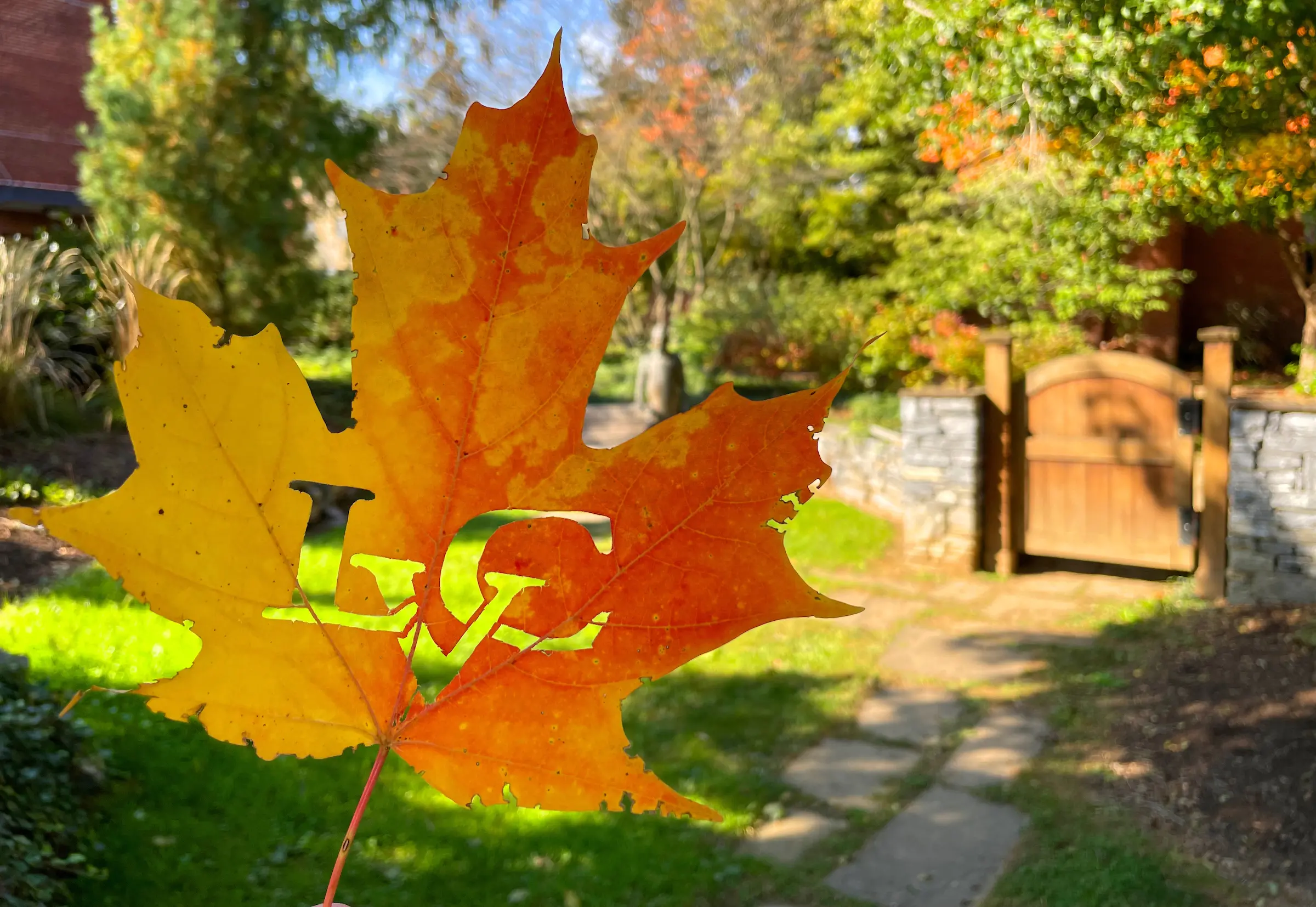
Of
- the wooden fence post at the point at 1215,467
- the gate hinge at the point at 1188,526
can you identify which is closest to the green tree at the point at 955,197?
the wooden fence post at the point at 1215,467

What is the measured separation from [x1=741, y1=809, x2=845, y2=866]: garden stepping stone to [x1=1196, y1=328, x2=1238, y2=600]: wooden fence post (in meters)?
3.65

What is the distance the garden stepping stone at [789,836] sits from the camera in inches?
138

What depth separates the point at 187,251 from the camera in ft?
27.6

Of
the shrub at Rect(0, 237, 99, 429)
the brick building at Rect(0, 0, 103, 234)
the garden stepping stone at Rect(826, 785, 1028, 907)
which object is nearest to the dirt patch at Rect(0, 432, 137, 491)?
the shrub at Rect(0, 237, 99, 429)

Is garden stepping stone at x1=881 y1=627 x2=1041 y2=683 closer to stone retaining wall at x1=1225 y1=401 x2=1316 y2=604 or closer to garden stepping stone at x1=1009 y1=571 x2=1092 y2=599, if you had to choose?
garden stepping stone at x1=1009 y1=571 x2=1092 y2=599

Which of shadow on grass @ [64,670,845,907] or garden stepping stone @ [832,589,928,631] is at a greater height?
shadow on grass @ [64,670,845,907]

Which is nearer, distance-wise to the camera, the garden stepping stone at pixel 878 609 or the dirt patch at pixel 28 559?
the dirt patch at pixel 28 559

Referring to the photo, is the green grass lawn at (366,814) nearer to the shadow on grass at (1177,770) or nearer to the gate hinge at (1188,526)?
the shadow on grass at (1177,770)

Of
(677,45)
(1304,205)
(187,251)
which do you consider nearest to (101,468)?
(187,251)

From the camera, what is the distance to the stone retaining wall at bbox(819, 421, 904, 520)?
27.4 ft

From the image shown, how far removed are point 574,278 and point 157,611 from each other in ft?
1.08

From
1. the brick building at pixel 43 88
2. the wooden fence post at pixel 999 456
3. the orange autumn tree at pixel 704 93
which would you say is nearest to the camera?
the wooden fence post at pixel 999 456

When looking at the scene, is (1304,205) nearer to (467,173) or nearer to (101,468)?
(467,173)

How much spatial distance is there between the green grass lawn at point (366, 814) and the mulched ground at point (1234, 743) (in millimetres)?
1382
